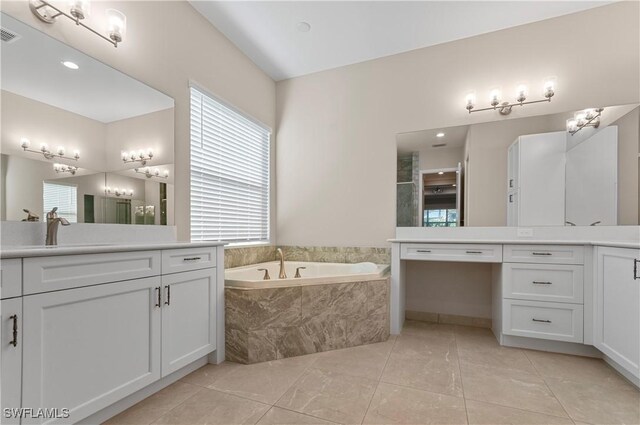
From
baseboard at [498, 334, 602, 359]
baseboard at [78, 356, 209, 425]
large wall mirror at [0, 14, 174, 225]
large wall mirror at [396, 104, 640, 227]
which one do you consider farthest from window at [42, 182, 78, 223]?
baseboard at [498, 334, 602, 359]

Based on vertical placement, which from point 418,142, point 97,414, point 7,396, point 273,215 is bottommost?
point 97,414

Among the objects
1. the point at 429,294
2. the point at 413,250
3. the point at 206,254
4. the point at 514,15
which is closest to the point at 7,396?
the point at 206,254

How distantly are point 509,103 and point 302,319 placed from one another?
2.67 meters

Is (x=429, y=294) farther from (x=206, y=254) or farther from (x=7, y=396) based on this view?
(x=7, y=396)

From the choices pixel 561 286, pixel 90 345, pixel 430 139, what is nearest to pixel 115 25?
pixel 90 345

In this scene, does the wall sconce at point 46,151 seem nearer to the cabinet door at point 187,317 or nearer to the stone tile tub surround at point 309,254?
the cabinet door at point 187,317

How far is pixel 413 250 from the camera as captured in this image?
2.65m

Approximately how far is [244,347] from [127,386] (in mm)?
738

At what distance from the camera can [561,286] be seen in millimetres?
2223

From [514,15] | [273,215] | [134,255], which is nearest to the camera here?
[134,255]

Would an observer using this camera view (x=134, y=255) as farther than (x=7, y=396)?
Yes

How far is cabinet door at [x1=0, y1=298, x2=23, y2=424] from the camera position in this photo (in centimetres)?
102

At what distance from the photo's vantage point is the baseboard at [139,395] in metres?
1.38

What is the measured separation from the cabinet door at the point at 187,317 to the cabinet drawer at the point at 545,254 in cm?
230
